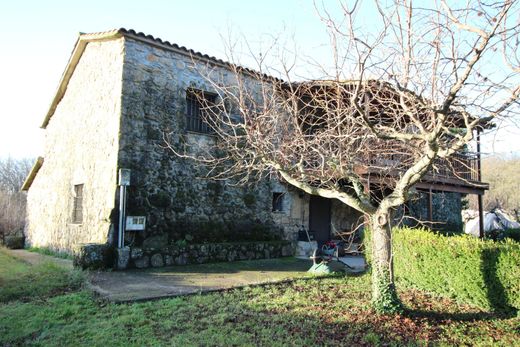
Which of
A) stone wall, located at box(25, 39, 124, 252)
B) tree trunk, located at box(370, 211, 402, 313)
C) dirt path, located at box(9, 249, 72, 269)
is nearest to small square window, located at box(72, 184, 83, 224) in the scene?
stone wall, located at box(25, 39, 124, 252)

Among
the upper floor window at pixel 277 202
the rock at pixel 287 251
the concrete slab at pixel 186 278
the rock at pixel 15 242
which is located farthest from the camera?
the rock at pixel 15 242

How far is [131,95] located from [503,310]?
343 inches

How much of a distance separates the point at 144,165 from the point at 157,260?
2.33 m

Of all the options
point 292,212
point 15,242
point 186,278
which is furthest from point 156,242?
point 15,242

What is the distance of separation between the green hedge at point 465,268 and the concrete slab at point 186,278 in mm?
2312

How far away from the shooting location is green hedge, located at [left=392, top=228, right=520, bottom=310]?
18.7ft

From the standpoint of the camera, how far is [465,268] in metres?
6.19

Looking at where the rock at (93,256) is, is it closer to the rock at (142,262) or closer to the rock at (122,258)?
the rock at (122,258)

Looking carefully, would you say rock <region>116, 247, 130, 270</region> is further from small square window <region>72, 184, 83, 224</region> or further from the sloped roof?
the sloped roof

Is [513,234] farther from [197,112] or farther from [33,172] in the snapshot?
[33,172]

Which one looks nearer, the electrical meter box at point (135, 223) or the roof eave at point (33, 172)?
the electrical meter box at point (135, 223)

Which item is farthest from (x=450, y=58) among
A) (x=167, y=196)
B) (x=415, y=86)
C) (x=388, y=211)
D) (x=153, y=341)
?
(x=167, y=196)

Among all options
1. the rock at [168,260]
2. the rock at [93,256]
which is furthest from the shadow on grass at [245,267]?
the rock at [93,256]

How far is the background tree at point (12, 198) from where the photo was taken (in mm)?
19531
